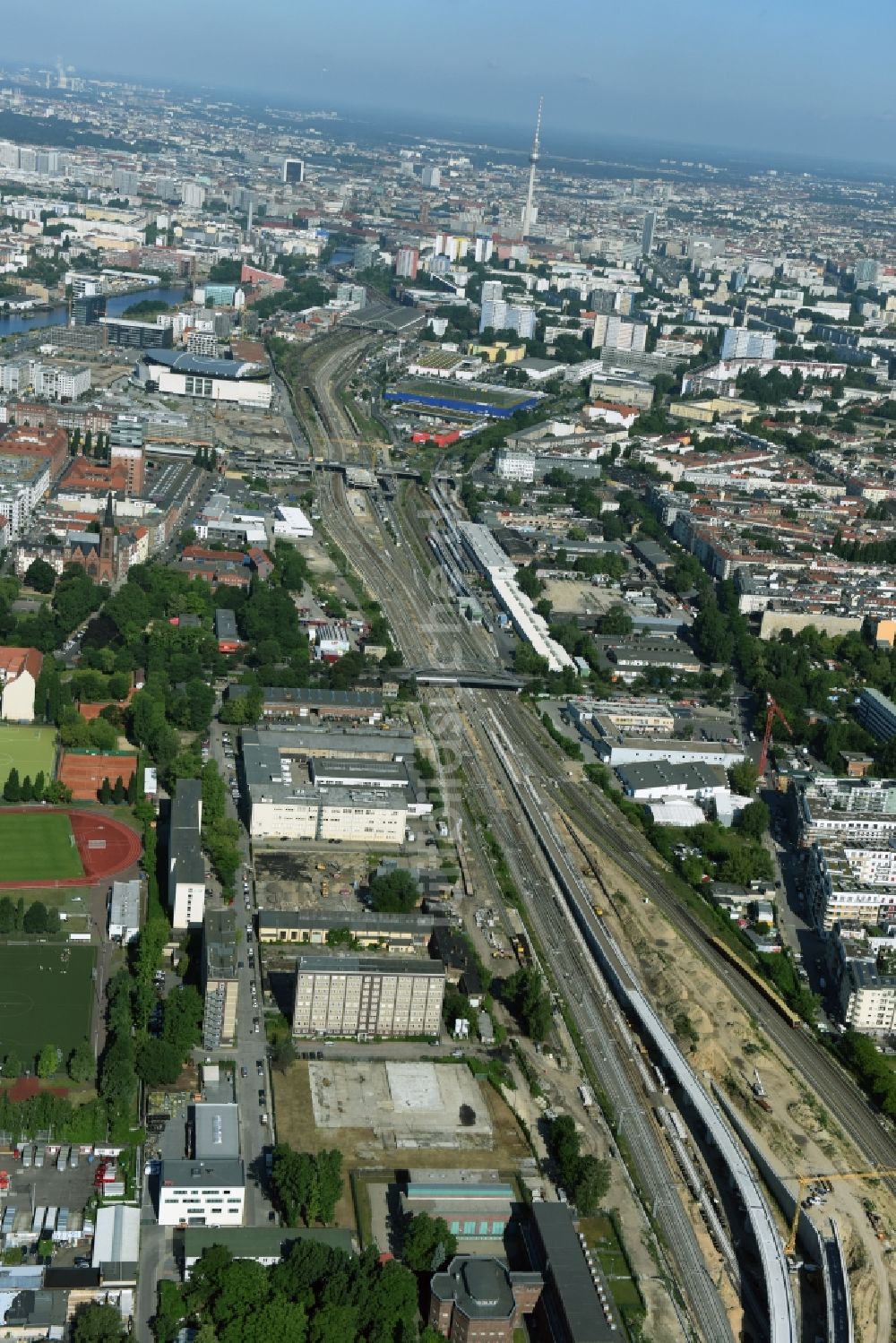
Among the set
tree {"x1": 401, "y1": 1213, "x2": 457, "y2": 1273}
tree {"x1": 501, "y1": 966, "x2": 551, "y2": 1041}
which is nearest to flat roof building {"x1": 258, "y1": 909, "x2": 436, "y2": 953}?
tree {"x1": 501, "y1": 966, "x2": 551, "y2": 1041}

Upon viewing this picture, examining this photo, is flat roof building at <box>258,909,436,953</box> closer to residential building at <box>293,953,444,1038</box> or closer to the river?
residential building at <box>293,953,444,1038</box>

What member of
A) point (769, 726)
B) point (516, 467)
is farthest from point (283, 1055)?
point (516, 467)

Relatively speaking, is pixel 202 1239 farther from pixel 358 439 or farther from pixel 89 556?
pixel 358 439

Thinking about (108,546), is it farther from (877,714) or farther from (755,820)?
(877,714)

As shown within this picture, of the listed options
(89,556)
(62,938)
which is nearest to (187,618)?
(89,556)

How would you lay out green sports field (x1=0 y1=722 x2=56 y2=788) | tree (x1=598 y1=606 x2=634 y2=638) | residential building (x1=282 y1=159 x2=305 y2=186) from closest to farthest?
green sports field (x1=0 y1=722 x2=56 y2=788), tree (x1=598 y1=606 x2=634 y2=638), residential building (x1=282 y1=159 x2=305 y2=186)

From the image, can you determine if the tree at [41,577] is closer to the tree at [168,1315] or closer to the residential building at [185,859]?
the residential building at [185,859]
